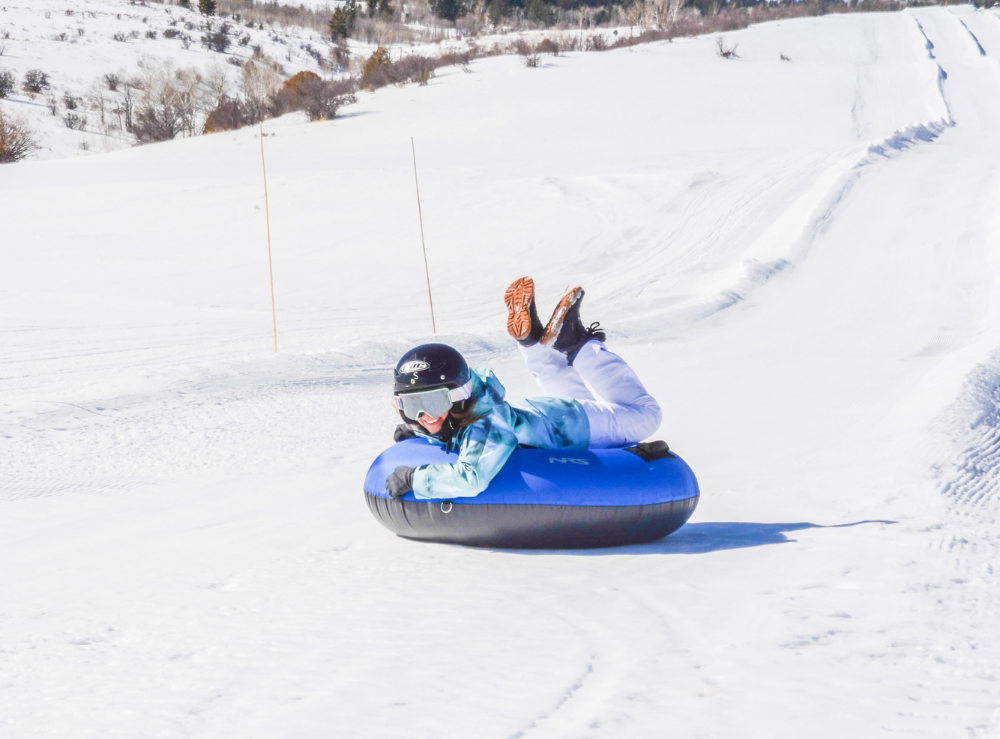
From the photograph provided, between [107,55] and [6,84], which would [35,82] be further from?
[107,55]

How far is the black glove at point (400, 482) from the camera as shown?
379 cm

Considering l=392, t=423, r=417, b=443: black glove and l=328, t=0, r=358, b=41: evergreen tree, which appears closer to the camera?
l=392, t=423, r=417, b=443: black glove

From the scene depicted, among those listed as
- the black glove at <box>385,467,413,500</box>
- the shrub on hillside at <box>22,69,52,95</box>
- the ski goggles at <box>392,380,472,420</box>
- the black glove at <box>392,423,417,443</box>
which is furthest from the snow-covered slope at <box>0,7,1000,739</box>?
the shrub on hillside at <box>22,69,52,95</box>

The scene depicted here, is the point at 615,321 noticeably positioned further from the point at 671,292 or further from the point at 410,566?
the point at 410,566

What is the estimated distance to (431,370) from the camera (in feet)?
11.8

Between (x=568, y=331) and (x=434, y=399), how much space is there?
3.43ft

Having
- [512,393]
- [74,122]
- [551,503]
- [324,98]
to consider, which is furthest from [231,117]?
[551,503]

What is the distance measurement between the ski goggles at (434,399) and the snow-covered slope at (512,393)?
0.62 m

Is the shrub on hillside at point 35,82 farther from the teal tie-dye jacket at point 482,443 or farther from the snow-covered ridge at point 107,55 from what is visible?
the teal tie-dye jacket at point 482,443

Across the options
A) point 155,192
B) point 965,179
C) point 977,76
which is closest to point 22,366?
point 155,192

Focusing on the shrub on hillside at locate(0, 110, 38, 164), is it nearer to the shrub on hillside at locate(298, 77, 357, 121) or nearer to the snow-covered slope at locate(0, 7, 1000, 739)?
the snow-covered slope at locate(0, 7, 1000, 739)

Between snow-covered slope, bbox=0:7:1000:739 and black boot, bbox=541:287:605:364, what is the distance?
1034mm

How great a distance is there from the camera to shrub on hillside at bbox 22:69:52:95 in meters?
34.2

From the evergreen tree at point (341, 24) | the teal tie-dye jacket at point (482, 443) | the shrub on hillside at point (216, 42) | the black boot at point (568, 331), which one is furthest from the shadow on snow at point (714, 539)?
the evergreen tree at point (341, 24)
